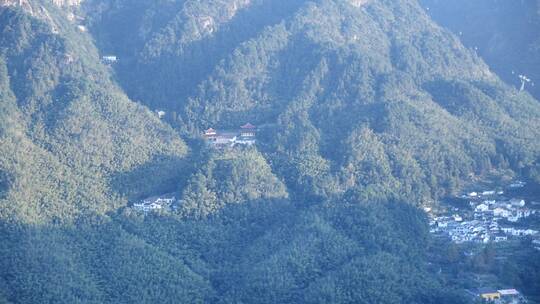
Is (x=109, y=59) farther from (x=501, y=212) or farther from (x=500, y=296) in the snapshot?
(x=500, y=296)

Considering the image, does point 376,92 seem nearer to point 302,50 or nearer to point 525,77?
point 302,50

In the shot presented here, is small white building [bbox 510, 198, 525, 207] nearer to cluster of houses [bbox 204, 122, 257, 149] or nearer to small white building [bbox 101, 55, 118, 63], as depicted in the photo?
cluster of houses [bbox 204, 122, 257, 149]

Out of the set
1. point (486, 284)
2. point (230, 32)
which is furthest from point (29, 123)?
point (486, 284)

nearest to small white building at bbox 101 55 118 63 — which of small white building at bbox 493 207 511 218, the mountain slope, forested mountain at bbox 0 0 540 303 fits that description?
forested mountain at bbox 0 0 540 303

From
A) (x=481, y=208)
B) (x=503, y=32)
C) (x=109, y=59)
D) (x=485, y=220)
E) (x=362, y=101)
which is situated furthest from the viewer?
(x=503, y=32)

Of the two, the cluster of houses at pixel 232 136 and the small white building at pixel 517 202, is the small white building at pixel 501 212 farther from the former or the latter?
the cluster of houses at pixel 232 136

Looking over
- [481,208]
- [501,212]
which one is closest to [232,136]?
[481,208]
